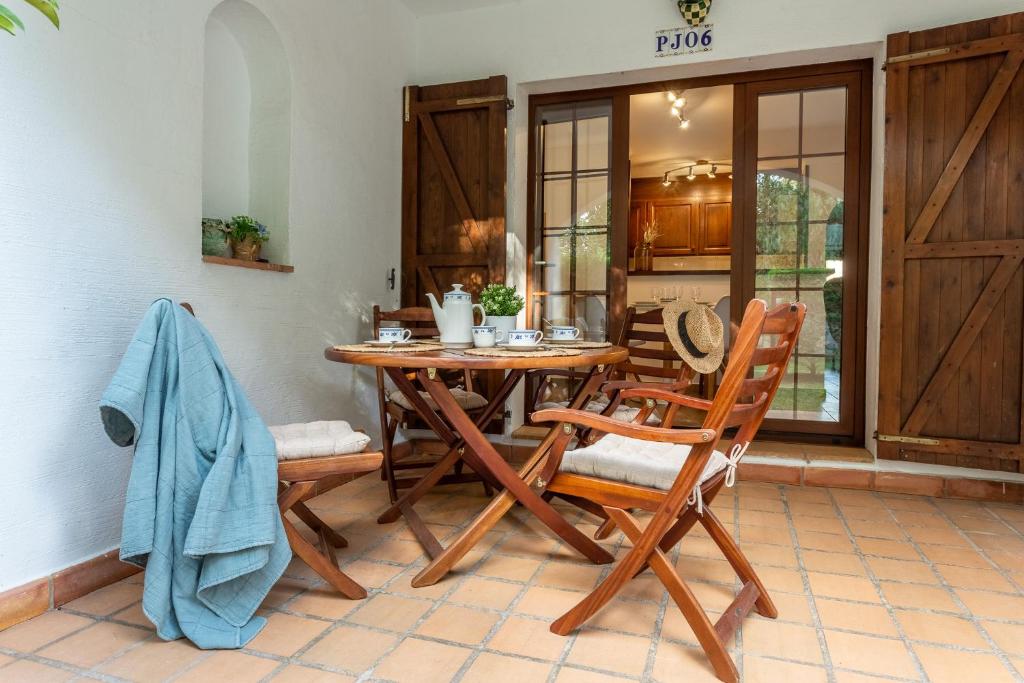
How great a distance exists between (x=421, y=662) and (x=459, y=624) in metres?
0.22

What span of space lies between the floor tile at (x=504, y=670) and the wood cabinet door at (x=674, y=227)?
257 inches

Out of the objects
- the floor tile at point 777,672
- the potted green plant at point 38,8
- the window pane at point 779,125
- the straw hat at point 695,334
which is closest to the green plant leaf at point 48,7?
the potted green plant at point 38,8

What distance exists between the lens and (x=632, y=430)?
1.54 m

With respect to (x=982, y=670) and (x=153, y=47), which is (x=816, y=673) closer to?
(x=982, y=670)

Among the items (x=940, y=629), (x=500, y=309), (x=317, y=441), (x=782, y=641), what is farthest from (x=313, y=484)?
(x=940, y=629)

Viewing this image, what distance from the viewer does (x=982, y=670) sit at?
1.59m

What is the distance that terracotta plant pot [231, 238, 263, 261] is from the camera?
2.72 m

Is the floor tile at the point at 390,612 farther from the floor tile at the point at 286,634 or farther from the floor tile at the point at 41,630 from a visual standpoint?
the floor tile at the point at 41,630

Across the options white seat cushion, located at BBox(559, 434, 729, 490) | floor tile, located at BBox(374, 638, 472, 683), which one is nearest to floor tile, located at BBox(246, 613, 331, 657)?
floor tile, located at BBox(374, 638, 472, 683)

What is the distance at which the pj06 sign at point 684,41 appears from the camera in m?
3.58

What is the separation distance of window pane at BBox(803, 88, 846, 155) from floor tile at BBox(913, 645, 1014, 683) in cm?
296

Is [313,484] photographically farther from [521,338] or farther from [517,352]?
[521,338]

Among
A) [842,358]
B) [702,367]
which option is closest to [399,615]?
[702,367]

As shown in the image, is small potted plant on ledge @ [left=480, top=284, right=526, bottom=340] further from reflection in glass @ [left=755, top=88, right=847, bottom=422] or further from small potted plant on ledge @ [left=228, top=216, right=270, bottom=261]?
reflection in glass @ [left=755, top=88, right=847, bottom=422]
